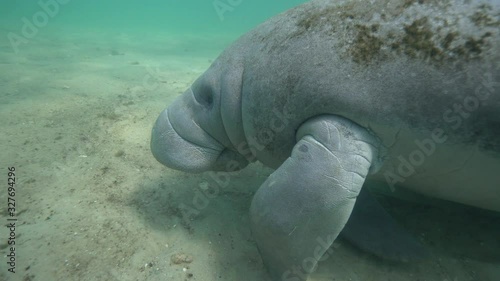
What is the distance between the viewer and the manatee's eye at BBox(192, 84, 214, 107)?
2.81 meters

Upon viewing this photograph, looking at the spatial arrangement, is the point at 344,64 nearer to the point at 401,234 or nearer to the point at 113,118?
the point at 401,234

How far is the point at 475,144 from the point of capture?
1832mm

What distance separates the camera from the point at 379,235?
269 cm

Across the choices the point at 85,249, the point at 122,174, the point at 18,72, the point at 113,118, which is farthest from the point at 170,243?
the point at 18,72

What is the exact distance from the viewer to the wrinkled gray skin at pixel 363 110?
1.75 m

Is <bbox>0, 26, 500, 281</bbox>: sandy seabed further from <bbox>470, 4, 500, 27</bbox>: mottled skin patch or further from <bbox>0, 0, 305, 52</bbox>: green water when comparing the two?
<bbox>0, 0, 305, 52</bbox>: green water

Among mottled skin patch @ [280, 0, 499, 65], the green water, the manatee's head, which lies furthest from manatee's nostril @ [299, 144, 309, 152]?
the green water

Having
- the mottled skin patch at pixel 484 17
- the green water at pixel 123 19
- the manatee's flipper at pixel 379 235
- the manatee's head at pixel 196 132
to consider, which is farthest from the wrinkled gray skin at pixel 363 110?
the green water at pixel 123 19

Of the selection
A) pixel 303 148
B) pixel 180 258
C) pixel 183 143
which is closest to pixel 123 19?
pixel 183 143

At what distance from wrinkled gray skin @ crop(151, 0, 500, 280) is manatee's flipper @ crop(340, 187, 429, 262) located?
1.75 ft

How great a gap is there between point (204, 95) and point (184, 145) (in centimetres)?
53

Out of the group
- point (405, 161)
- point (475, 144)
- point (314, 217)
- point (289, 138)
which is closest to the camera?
point (475, 144)

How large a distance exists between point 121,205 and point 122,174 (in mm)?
666

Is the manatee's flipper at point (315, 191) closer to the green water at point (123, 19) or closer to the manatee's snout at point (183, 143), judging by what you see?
the manatee's snout at point (183, 143)
